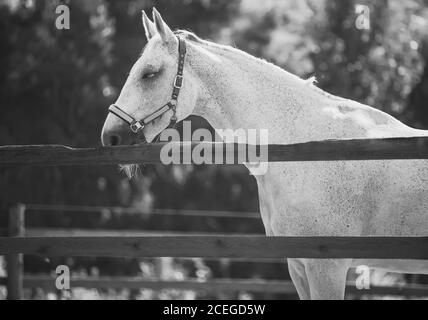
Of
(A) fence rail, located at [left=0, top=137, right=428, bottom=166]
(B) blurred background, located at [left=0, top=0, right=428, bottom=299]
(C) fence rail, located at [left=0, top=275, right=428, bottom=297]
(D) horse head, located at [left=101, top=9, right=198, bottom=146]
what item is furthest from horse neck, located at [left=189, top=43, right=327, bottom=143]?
(B) blurred background, located at [left=0, top=0, right=428, bottom=299]

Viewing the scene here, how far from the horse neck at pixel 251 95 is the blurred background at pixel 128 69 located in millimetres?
6415

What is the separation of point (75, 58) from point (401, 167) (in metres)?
10.6

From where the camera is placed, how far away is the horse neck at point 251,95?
15.7 ft

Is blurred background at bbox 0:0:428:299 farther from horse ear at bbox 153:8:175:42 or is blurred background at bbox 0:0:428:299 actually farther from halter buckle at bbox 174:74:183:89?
horse ear at bbox 153:8:175:42

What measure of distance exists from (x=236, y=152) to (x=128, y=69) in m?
10.8

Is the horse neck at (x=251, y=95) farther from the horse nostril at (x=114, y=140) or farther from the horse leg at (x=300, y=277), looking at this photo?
the horse leg at (x=300, y=277)

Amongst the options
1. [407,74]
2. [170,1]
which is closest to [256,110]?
[407,74]

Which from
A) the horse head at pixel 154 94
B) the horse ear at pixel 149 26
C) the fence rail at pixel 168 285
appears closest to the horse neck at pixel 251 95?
the horse head at pixel 154 94

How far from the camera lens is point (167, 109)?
4793 mm

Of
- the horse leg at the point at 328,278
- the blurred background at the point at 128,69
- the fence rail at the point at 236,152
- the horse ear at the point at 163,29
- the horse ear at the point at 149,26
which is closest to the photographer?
the fence rail at the point at 236,152

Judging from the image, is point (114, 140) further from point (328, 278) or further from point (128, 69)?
point (128, 69)

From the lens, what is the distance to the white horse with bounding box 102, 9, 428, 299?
4465 millimetres

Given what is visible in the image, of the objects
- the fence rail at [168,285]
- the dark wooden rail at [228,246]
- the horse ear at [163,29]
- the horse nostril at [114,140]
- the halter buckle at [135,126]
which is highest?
the horse ear at [163,29]

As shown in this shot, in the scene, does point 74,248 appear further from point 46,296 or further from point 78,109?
point 78,109
